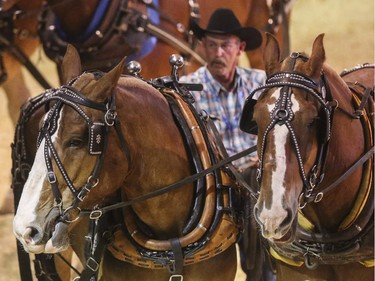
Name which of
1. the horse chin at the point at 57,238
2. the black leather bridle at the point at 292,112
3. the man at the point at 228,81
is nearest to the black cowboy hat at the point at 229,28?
the man at the point at 228,81

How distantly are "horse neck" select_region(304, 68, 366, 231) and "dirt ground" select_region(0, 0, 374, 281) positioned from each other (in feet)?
11.8

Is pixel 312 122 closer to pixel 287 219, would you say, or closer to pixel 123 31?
pixel 287 219

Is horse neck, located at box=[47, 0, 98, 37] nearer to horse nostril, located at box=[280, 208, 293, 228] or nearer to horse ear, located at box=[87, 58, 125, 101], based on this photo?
horse ear, located at box=[87, 58, 125, 101]

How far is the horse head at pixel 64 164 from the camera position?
249cm

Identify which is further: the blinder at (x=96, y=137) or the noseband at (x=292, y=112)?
the blinder at (x=96, y=137)

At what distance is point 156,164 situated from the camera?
2740mm

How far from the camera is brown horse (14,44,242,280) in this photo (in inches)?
98.6

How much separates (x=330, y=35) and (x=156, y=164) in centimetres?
699

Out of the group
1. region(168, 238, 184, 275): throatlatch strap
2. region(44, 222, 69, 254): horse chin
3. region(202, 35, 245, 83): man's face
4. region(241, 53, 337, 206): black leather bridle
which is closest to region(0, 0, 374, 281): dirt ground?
region(202, 35, 245, 83): man's face

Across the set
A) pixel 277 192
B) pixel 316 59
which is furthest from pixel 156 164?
pixel 316 59

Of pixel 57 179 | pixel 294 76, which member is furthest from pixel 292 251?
pixel 57 179

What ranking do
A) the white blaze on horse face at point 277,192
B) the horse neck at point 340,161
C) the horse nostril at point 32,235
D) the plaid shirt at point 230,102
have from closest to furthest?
1. the white blaze on horse face at point 277,192
2. the horse nostril at point 32,235
3. the horse neck at point 340,161
4. the plaid shirt at point 230,102

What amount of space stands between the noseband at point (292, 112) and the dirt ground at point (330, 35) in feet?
12.3

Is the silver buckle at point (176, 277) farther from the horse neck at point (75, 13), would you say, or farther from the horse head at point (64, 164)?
the horse neck at point (75, 13)
